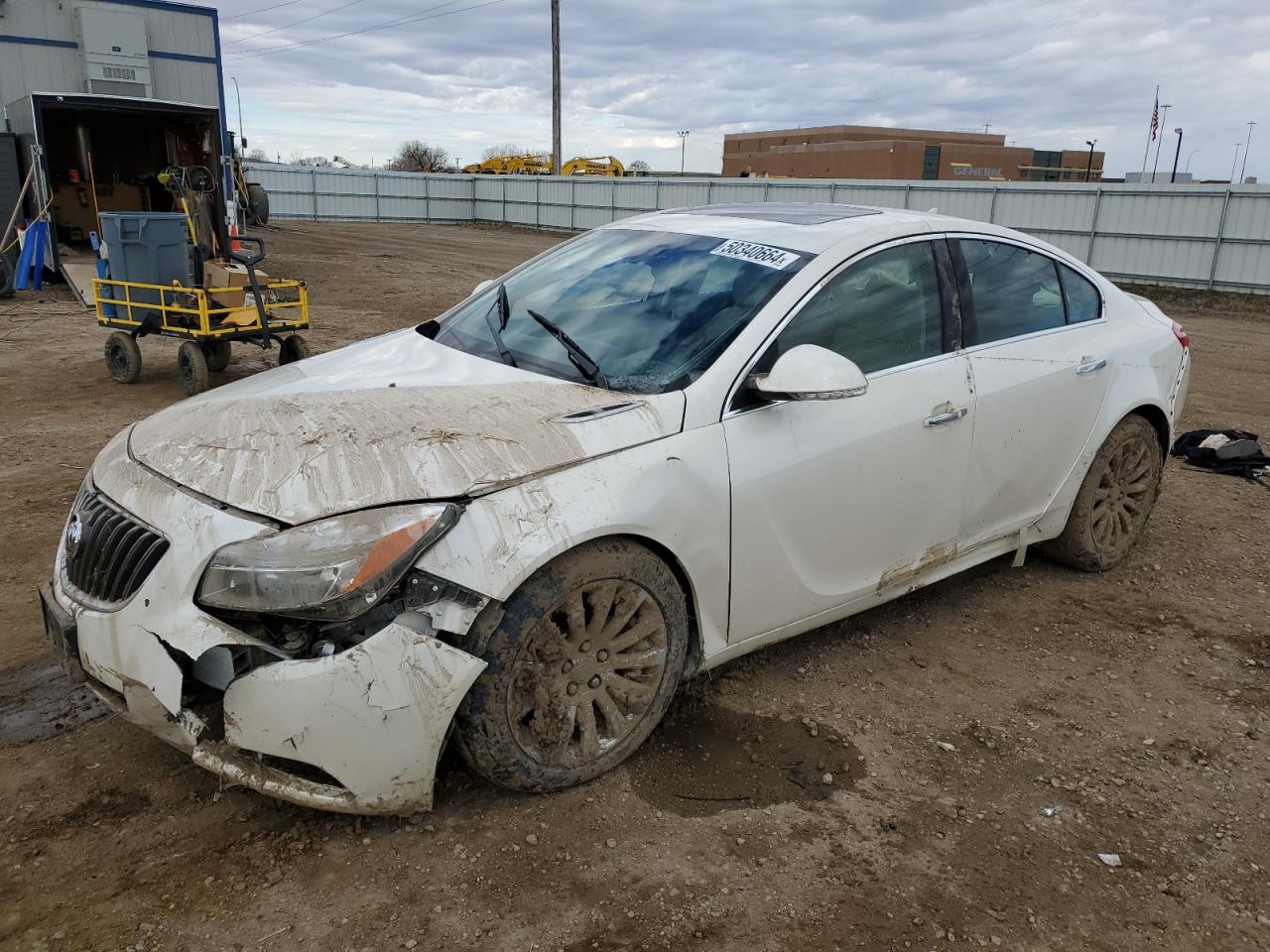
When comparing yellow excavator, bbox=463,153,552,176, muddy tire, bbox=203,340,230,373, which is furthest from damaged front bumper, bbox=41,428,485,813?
yellow excavator, bbox=463,153,552,176

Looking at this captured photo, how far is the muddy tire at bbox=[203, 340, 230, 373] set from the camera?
9383 mm

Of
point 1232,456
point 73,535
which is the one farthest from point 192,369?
point 1232,456

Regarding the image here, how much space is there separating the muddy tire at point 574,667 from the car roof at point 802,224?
141 cm

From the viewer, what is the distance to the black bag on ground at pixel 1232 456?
659 cm

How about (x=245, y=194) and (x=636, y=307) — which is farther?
(x=245, y=194)

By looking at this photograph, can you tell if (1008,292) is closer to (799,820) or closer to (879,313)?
(879,313)

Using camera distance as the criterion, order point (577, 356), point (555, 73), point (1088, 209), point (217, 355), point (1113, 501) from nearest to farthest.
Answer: point (577, 356) < point (1113, 501) < point (217, 355) < point (1088, 209) < point (555, 73)

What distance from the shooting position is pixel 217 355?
9.44 metres

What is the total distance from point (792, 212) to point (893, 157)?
47.4m

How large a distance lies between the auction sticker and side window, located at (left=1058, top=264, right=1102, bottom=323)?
1.59 m

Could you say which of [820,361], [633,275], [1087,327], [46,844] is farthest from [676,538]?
[1087,327]

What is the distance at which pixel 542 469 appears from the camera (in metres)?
2.62

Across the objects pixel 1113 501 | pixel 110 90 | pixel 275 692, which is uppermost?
pixel 110 90

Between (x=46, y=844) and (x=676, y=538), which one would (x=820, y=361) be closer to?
(x=676, y=538)
